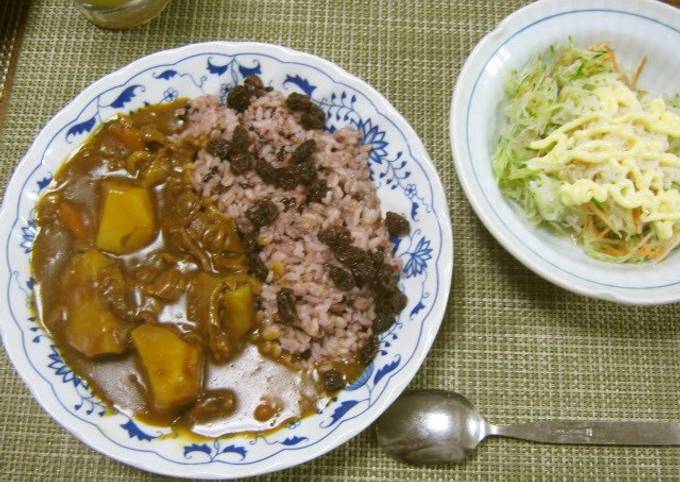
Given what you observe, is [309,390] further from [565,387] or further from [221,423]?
[565,387]

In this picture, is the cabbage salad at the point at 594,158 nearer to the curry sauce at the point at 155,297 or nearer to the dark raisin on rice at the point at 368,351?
the dark raisin on rice at the point at 368,351

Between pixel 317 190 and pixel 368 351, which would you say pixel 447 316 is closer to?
pixel 368 351

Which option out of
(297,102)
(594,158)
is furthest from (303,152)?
(594,158)

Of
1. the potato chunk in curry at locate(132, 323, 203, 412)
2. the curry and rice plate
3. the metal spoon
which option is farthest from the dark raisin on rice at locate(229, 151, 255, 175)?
the metal spoon

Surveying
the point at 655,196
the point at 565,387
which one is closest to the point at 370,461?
the point at 565,387

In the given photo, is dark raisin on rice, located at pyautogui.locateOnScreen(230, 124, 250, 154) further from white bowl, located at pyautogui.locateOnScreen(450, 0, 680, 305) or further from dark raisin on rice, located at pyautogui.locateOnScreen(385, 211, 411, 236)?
white bowl, located at pyautogui.locateOnScreen(450, 0, 680, 305)
